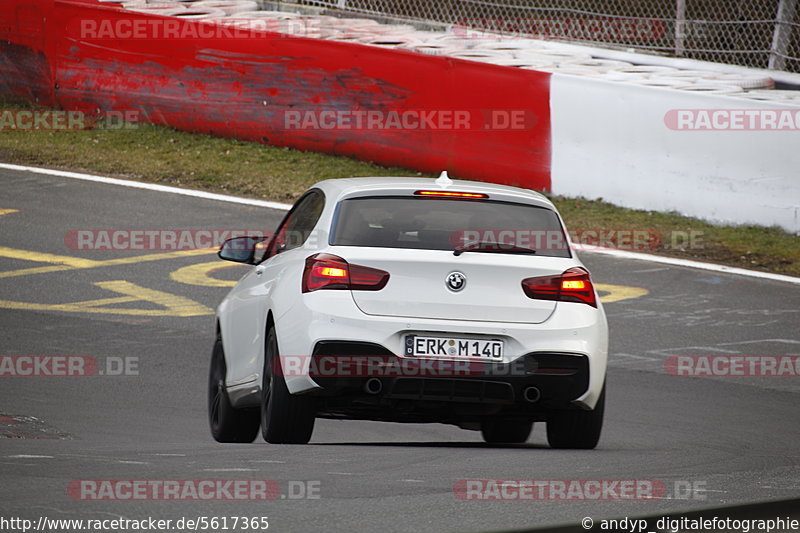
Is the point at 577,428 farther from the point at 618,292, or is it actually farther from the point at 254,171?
the point at 254,171

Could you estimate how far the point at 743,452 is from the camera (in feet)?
23.7

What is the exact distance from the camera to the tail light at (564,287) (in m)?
6.51

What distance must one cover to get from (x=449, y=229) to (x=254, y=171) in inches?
410

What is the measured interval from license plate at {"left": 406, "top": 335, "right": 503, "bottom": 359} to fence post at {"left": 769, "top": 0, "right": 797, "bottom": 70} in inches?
472

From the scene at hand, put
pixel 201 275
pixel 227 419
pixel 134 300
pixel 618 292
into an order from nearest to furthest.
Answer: pixel 227 419
pixel 134 300
pixel 618 292
pixel 201 275

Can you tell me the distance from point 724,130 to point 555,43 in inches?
243

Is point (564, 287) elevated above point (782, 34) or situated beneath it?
elevated above

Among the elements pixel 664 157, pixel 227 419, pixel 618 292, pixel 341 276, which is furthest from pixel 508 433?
pixel 664 157

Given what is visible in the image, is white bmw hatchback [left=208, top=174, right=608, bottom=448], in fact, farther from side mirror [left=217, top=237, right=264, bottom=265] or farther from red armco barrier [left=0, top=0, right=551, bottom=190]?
red armco barrier [left=0, top=0, right=551, bottom=190]

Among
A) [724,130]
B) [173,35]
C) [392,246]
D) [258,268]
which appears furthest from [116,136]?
[392,246]

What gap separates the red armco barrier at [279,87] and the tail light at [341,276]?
31.6 ft

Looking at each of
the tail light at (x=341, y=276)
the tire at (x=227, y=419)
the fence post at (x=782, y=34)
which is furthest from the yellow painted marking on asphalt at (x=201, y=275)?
the fence post at (x=782, y=34)

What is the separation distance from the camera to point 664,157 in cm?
1502

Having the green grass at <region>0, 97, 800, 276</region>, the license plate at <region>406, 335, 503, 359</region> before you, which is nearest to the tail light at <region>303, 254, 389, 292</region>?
the license plate at <region>406, 335, 503, 359</region>
